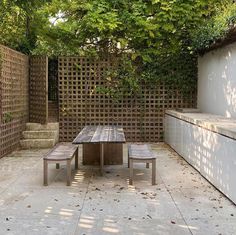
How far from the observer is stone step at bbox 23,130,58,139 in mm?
8773

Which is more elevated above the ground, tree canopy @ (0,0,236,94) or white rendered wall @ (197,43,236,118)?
tree canopy @ (0,0,236,94)

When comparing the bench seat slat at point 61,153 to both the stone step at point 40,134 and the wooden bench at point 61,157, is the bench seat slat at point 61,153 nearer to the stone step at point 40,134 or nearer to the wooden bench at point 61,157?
the wooden bench at point 61,157

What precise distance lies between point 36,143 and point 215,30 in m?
4.49

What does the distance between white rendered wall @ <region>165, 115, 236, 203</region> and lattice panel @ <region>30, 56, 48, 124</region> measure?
10.7 ft

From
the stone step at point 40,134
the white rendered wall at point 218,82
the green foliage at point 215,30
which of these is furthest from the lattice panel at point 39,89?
the white rendered wall at point 218,82

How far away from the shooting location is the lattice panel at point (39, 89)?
30.4 feet

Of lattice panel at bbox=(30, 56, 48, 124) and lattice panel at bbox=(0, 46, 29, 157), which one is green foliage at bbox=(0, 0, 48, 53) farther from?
lattice panel at bbox=(0, 46, 29, 157)

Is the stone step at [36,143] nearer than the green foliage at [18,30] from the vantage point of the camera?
Yes

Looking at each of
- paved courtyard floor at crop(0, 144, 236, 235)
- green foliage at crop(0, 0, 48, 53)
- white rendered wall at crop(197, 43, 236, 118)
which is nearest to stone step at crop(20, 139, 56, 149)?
paved courtyard floor at crop(0, 144, 236, 235)

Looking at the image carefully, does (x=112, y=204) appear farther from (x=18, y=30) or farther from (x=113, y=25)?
(x=18, y=30)

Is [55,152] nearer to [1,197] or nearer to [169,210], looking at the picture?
[1,197]

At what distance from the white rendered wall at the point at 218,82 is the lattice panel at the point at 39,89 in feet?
12.2

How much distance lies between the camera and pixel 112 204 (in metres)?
4.31

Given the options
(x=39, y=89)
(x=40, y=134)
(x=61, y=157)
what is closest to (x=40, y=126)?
(x=40, y=134)
